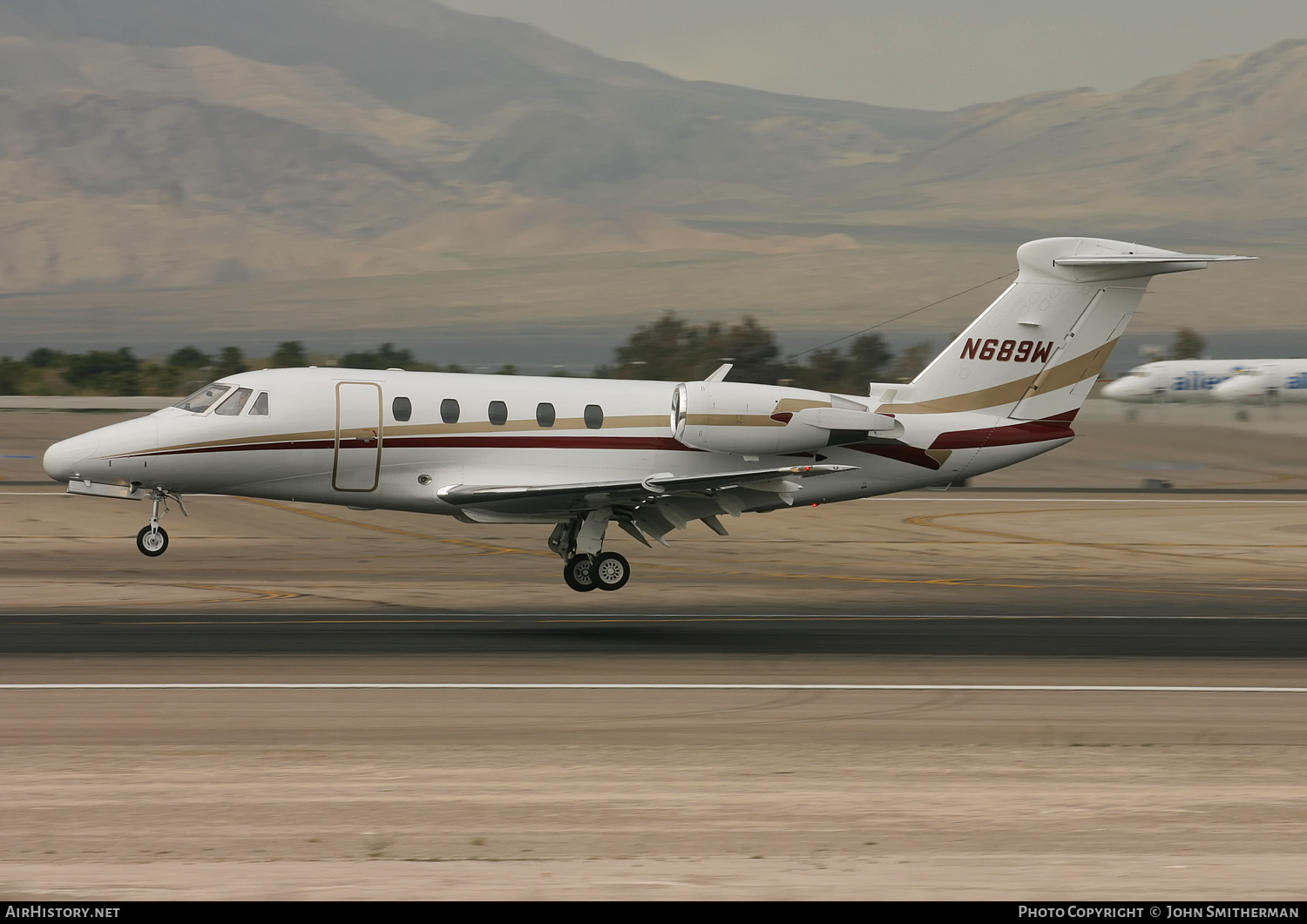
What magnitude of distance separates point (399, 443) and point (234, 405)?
2.35 metres

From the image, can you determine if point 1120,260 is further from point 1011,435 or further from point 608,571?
point 608,571

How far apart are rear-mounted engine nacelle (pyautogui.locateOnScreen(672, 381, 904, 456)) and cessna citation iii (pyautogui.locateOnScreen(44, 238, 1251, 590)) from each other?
0.03 m

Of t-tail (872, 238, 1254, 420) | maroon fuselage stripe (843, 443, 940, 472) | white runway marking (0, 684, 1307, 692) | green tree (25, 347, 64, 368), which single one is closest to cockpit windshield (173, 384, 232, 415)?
white runway marking (0, 684, 1307, 692)

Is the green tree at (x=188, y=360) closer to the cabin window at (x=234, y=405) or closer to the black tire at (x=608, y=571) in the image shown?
the cabin window at (x=234, y=405)

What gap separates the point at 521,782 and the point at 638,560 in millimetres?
16607

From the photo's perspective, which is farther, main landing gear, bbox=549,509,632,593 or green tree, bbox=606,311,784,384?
green tree, bbox=606,311,784,384

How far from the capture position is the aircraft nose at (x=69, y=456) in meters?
19.2

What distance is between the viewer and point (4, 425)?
48.4m

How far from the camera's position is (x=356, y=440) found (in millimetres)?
19500

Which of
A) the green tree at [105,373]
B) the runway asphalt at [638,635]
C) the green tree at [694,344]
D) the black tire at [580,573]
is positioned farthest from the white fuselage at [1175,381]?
the black tire at [580,573]

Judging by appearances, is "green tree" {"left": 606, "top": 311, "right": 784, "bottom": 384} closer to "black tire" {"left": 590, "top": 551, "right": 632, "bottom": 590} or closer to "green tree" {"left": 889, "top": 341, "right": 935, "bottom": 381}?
"green tree" {"left": 889, "top": 341, "right": 935, "bottom": 381}

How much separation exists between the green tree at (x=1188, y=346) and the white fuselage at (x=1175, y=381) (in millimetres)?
30155

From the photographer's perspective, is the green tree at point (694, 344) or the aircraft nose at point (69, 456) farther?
the green tree at point (694, 344)

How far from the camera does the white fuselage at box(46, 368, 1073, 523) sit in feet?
63.5
